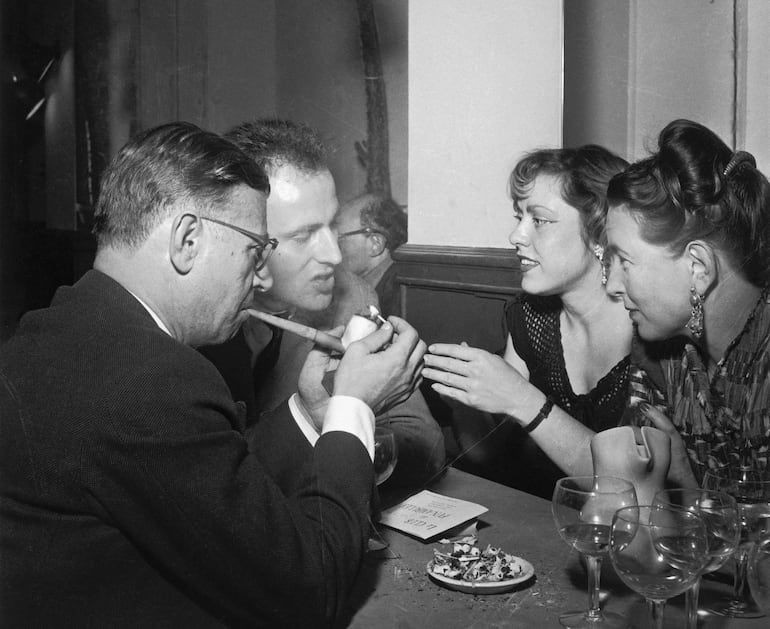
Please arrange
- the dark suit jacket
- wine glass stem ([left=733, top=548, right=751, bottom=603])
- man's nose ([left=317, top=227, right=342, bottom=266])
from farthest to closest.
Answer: man's nose ([left=317, top=227, right=342, bottom=266]) → wine glass stem ([left=733, top=548, right=751, bottom=603]) → the dark suit jacket

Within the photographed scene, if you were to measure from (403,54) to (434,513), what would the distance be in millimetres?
835

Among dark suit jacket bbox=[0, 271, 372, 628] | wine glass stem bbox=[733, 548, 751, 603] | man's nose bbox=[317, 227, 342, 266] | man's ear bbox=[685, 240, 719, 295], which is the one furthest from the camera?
man's ear bbox=[685, 240, 719, 295]

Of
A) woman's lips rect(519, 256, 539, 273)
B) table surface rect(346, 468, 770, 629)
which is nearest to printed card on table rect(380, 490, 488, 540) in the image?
table surface rect(346, 468, 770, 629)

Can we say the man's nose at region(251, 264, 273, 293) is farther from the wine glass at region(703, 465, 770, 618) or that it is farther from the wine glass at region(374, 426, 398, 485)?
the wine glass at region(703, 465, 770, 618)

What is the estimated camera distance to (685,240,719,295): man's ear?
1338mm

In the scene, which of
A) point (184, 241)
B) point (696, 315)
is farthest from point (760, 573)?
point (184, 241)

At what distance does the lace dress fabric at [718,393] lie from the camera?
4.59 ft

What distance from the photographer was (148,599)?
1011 mm

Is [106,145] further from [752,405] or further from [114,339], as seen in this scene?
[752,405]

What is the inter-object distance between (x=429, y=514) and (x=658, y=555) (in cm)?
47

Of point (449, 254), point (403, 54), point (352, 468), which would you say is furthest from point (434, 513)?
point (403, 54)

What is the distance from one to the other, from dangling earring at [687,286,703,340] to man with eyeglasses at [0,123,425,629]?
663 millimetres

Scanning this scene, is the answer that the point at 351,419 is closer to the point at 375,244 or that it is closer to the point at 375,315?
the point at 375,315

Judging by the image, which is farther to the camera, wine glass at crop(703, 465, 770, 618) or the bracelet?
the bracelet
